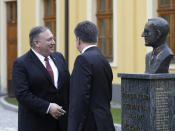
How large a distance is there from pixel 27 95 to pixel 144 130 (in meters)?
1.54

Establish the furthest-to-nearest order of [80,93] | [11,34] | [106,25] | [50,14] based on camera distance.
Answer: [11,34], [50,14], [106,25], [80,93]

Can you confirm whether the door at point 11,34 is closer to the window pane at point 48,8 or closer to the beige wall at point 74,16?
the window pane at point 48,8

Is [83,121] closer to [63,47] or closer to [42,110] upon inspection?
[42,110]

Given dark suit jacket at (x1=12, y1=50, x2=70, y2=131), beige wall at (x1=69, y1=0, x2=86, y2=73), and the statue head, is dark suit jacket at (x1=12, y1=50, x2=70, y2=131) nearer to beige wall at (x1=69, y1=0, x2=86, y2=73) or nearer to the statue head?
Answer: the statue head

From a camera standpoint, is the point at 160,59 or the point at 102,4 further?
the point at 102,4

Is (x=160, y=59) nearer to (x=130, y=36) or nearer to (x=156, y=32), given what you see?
(x=156, y=32)

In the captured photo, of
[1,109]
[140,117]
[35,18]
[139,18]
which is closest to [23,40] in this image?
[35,18]

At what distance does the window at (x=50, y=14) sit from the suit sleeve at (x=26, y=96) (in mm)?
12755

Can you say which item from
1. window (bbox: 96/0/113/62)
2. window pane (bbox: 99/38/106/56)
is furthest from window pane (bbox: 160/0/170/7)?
window pane (bbox: 99/38/106/56)

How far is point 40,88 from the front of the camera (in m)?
6.58

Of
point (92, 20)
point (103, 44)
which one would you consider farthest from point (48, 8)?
point (103, 44)

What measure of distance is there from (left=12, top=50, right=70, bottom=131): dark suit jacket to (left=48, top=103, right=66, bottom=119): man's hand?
56 mm

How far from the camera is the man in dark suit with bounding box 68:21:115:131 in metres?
6.02

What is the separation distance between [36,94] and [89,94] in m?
0.78
